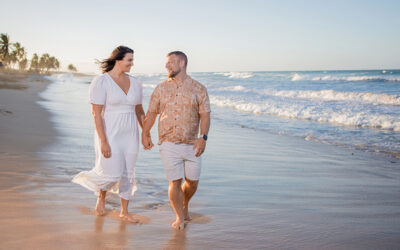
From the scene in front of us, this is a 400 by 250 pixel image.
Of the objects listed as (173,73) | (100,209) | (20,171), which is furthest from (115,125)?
(20,171)

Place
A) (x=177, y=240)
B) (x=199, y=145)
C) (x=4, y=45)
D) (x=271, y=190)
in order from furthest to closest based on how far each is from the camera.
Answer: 1. (x=4, y=45)
2. (x=271, y=190)
3. (x=199, y=145)
4. (x=177, y=240)

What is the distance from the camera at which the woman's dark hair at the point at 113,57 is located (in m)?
3.90

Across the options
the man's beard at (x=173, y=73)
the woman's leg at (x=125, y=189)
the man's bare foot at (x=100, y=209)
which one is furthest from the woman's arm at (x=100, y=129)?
the man's beard at (x=173, y=73)

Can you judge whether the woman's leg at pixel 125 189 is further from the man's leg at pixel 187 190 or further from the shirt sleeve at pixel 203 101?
the shirt sleeve at pixel 203 101

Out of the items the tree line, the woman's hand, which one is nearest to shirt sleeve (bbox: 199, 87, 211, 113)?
the woman's hand

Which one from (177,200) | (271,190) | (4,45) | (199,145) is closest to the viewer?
(199,145)

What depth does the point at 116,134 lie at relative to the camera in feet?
12.6

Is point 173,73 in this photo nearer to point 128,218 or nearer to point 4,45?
point 128,218

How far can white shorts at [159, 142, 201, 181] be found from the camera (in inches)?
147

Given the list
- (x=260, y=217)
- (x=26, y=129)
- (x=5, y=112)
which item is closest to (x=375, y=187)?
(x=260, y=217)

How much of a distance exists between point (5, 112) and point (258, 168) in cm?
803

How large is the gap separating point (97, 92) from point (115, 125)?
379 millimetres

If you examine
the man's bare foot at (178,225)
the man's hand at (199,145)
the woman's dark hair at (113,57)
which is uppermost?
the woman's dark hair at (113,57)

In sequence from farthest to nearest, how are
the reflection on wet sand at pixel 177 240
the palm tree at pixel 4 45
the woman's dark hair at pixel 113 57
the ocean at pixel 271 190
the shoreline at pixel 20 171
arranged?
the palm tree at pixel 4 45
the woman's dark hair at pixel 113 57
the ocean at pixel 271 190
the shoreline at pixel 20 171
the reflection on wet sand at pixel 177 240
